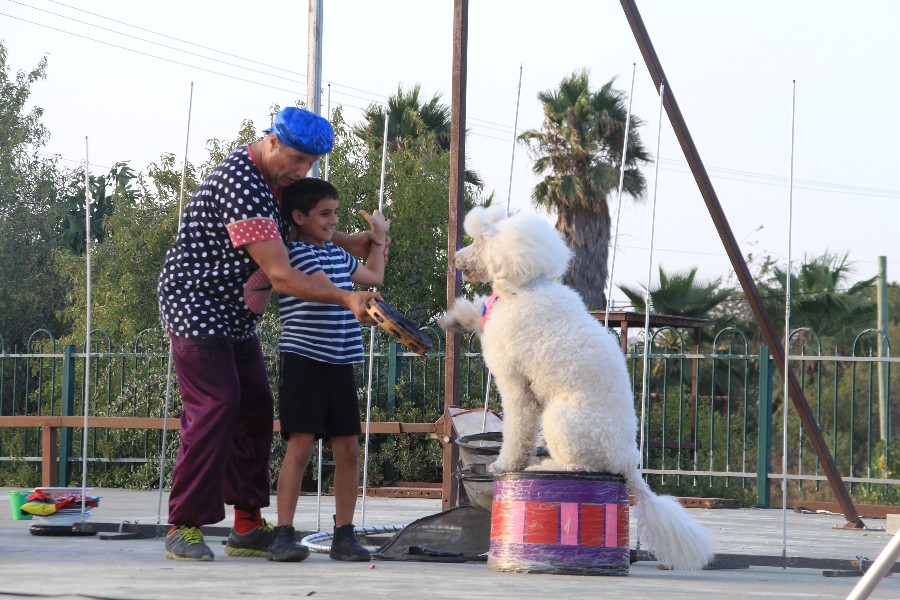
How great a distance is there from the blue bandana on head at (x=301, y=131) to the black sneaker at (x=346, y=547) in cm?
149

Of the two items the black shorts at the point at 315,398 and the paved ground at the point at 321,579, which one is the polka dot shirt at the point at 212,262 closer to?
the black shorts at the point at 315,398

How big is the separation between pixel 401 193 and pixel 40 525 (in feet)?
41.9

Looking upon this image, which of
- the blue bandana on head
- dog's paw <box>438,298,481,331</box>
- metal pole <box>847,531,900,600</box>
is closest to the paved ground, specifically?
dog's paw <box>438,298,481,331</box>

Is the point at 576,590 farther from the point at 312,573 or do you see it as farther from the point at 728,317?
the point at 728,317

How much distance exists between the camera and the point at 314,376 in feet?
14.9

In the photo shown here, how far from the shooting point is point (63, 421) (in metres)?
11.6

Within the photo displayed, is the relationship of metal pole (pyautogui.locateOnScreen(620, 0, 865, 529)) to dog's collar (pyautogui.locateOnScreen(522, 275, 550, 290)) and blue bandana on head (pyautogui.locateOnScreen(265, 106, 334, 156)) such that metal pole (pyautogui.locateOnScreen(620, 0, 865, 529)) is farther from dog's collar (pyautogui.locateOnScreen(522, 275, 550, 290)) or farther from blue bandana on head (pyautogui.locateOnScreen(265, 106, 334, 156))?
blue bandana on head (pyautogui.locateOnScreen(265, 106, 334, 156))

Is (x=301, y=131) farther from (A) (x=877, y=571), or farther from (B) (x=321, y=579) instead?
(A) (x=877, y=571)

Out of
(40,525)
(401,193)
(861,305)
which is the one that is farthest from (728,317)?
(40,525)

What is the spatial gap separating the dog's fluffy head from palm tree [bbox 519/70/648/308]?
57.8 ft

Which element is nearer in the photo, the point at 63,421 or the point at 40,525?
the point at 40,525

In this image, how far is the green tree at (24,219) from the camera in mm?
24656

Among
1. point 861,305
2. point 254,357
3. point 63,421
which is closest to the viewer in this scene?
point 254,357

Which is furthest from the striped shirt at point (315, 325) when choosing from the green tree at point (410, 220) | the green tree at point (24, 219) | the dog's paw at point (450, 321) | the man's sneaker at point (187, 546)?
the green tree at point (24, 219)
